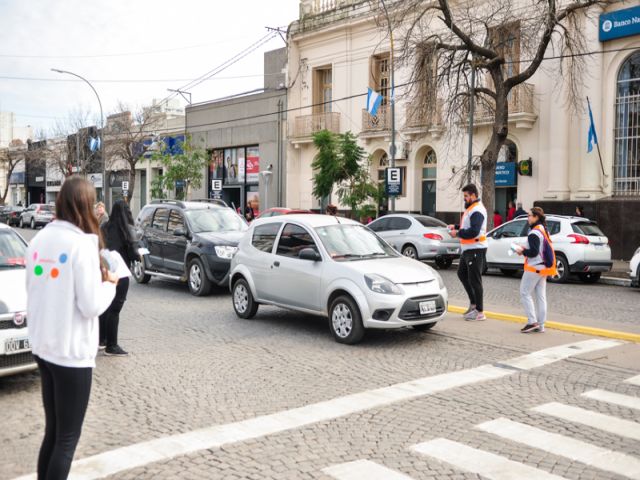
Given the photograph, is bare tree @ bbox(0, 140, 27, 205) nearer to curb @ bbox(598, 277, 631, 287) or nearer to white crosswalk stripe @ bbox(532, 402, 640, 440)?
curb @ bbox(598, 277, 631, 287)

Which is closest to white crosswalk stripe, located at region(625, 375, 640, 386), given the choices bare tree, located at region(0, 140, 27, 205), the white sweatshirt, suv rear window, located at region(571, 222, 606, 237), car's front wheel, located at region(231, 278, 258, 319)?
car's front wheel, located at region(231, 278, 258, 319)

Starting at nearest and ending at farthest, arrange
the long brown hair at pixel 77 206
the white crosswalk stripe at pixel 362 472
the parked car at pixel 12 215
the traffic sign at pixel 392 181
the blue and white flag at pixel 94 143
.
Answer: the long brown hair at pixel 77 206 < the white crosswalk stripe at pixel 362 472 < the traffic sign at pixel 392 181 < the parked car at pixel 12 215 < the blue and white flag at pixel 94 143

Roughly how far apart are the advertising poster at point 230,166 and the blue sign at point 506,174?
1806 centimetres

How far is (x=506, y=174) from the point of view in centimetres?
2514

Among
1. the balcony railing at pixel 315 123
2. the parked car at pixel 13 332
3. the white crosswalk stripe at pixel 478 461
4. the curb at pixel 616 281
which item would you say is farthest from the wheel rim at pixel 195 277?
the balcony railing at pixel 315 123

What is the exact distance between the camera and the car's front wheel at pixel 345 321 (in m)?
8.66

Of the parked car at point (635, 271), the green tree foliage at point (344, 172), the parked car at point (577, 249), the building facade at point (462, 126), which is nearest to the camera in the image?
the parked car at point (635, 271)

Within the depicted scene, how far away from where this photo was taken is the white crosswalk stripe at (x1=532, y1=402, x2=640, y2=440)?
5.48 meters

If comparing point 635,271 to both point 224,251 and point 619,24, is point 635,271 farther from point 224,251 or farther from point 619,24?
point 619,24

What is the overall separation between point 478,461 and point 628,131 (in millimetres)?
20158

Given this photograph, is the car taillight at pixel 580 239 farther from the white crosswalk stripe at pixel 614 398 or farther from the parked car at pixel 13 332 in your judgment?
the parked car at pixel 13 332

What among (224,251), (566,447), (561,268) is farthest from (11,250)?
(561,268)

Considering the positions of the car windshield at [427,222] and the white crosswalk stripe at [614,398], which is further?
the car windshield at [427,222]

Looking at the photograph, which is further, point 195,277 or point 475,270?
point 195,277
